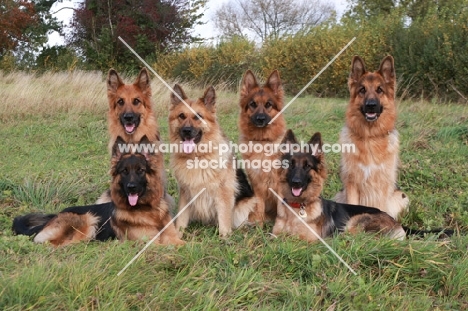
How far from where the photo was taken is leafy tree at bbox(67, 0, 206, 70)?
877 inches

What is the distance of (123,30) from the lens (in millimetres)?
22484

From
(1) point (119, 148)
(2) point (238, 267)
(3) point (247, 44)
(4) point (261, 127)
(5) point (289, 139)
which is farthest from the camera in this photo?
(3) point (247, 44)

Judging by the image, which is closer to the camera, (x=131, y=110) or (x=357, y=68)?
(x=357, y=68)

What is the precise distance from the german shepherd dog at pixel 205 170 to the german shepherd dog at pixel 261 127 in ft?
0.61

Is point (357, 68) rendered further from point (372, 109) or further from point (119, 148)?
point (119, 148)

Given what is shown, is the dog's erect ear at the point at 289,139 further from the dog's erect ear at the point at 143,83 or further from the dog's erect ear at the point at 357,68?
the dog's erect ear at the point at 143,83

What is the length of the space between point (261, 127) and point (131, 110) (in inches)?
63.8

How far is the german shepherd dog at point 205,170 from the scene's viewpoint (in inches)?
200

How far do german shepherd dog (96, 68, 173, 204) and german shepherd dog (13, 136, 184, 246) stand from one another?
0.98 metres

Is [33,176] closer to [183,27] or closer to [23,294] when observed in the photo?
[23,294]

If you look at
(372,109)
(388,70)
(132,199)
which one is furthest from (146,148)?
(388,70)

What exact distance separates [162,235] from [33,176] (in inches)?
114

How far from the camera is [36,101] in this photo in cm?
1138

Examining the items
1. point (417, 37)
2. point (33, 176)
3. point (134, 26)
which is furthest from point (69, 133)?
point (134, 26)
